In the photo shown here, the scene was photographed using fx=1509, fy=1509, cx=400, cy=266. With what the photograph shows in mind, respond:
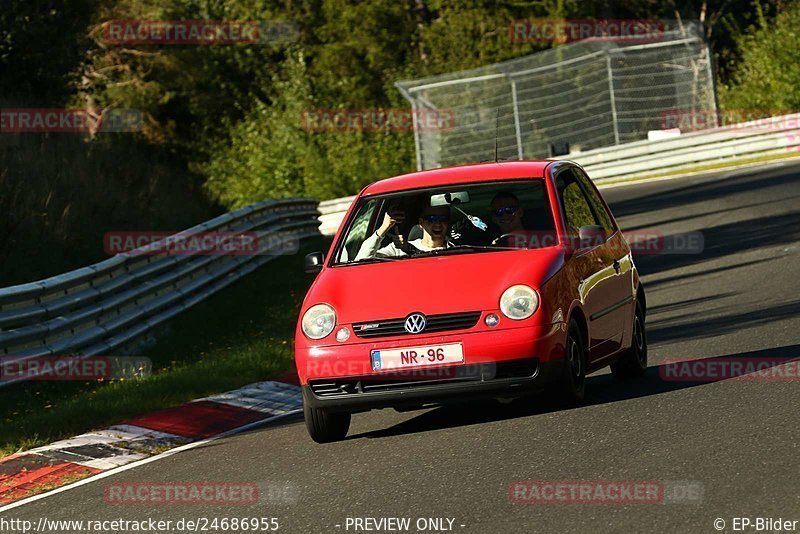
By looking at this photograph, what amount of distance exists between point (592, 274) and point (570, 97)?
90.6 ft

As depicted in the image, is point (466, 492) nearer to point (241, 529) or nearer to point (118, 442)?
point (241, 529)

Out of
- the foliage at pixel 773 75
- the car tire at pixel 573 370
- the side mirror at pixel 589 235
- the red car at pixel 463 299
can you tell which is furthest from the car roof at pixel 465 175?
the foliage at pixel 773 75

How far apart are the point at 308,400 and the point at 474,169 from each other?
225cm

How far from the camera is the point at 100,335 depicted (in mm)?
14203

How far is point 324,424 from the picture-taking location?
9.56 metres

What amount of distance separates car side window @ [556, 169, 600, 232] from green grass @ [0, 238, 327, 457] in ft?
11.4

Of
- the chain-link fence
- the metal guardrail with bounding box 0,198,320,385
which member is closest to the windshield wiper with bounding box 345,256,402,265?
the metal guardrail with bounding box 0,198,320,385

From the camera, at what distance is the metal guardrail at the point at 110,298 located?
41.5 ft

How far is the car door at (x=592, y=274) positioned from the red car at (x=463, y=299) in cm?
2

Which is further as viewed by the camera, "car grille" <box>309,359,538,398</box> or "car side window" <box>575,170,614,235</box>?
"car side window" <box>575,170,614,235</box>

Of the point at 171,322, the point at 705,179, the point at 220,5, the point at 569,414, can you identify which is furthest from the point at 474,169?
the point at 220,5

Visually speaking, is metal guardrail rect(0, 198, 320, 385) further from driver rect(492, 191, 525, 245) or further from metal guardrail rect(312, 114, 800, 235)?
metal guardrail rect(312, 114, 800, 235)

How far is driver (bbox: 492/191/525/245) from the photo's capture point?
33.2 ft

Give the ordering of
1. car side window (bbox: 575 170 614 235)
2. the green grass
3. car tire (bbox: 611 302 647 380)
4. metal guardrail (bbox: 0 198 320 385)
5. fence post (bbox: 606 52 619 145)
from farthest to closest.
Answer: fence post (bbox: 606 52 619 145) → metal guardrail (bbox: 0 198 320 385) → car side window (bbox: 575 170 614 235) → the green grass → car tire (bbox: 611 302 647 380)
